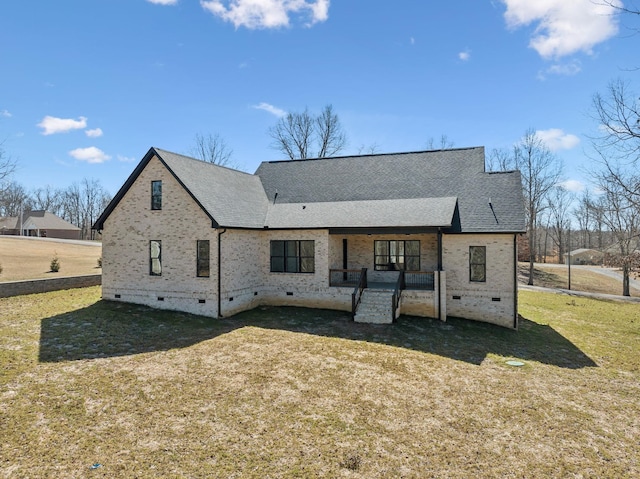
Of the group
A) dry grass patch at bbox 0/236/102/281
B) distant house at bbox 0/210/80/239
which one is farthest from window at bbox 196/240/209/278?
distant house at bbox 0/210/80/239

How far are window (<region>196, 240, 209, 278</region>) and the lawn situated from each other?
2347 mm

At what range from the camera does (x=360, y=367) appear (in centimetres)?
1173

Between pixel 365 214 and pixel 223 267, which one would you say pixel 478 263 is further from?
pixel 223 267

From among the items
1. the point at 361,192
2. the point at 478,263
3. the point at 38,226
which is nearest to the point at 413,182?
the point at 361,192

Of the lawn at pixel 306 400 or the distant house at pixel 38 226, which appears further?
the distant house at pixel 38 226

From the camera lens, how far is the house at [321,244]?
58.0ft

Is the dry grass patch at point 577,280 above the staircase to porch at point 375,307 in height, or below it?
below

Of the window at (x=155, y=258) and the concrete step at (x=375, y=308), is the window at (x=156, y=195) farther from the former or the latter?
the concrete step at (x=375, y=308)

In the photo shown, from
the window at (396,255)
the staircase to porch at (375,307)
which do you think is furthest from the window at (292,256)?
the window at (396,255)

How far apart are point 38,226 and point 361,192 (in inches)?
2650

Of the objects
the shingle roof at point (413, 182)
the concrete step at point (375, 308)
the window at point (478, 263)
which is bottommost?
the concrete step at point (375, 308)

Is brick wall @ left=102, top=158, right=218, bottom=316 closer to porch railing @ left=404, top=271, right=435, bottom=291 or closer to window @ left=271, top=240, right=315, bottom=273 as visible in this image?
window @ left=271, top=240, right=315, bottom=273

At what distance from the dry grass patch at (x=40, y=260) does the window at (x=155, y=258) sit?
1140 centimetres

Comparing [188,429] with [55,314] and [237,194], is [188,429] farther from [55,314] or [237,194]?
[237,194]
